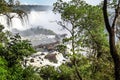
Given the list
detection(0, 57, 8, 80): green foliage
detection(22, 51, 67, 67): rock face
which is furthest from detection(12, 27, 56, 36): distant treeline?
detection(0, 57, 8, 80): green foliage

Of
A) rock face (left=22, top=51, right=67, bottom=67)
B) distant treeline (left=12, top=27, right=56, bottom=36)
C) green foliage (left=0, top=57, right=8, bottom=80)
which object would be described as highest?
green foliage (left=0, top=57, right=8, bottom=80)

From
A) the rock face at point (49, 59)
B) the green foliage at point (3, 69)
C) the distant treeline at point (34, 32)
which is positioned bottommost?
the distant treeline at point (34, 32)

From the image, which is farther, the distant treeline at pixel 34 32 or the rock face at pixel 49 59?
the distant treeline at pixel 34 32

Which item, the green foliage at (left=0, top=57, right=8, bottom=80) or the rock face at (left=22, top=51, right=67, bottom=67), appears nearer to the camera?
the green foliage at (left=0, top=57, right=8, bottom=80)

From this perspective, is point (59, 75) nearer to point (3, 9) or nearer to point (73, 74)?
point (73, 74)

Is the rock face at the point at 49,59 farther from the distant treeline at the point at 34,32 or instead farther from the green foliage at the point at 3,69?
the green foliage at the point at 3,69

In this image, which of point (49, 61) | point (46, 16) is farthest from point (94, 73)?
point (46, 16)

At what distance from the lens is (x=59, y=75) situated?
28234 mm

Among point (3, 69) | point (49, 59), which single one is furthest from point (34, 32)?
point (3, 69)

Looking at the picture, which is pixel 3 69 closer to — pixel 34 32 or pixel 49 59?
pixel 49 59

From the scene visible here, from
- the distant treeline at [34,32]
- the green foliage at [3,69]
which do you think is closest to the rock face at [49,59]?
the distant treeline at [34,32]

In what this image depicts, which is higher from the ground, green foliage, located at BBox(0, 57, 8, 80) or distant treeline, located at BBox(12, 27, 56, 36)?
green foliage, located at BBox(0, 57, 8, 80)

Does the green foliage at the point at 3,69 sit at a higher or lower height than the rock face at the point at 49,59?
higher

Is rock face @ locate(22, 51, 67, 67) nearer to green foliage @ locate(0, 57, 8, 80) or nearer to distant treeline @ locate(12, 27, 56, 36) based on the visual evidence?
distant treeline @ locate(12, 27, 56, 36)
